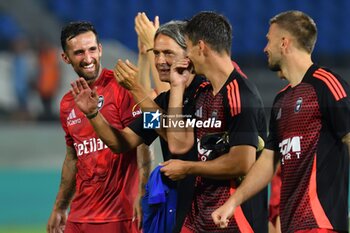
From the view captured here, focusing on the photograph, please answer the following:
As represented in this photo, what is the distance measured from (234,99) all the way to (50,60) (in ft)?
27.4

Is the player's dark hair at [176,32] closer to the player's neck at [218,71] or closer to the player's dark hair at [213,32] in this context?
the player's dark hair at [213,32]

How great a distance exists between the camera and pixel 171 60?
5.09 m

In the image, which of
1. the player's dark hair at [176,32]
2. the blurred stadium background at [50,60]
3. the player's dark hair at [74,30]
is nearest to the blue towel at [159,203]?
the player's dark hair at [176,32]

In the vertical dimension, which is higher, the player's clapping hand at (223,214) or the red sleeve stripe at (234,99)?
the red sleeve stripe at (234,99)

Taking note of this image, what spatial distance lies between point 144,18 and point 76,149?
0.95m

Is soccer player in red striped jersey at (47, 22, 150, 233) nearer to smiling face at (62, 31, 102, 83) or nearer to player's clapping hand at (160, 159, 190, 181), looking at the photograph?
smiling face at (62, 31, 102, 83)

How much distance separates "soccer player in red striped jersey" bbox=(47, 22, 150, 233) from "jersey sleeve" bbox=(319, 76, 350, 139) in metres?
1.47

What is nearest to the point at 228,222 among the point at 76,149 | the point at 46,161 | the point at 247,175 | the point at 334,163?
the point at 247,175

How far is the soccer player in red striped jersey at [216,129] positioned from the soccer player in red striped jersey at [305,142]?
139 millimetres

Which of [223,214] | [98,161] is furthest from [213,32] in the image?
[98,161]

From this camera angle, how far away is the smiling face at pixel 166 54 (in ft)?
16.7

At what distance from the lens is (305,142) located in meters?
4.52

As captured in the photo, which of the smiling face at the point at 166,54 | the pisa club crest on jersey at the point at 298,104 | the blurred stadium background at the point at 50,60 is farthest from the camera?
the blurred stadium background at the point at 50,60

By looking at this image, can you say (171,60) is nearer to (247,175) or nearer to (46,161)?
(247,175)
